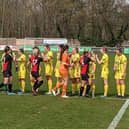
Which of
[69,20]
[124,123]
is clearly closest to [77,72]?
[124,123]

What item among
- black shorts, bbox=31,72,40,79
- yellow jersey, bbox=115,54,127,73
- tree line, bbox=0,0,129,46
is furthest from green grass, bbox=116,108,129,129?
tree line, bbox=0,0,129,46

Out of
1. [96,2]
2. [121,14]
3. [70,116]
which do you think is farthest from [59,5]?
[70,116]

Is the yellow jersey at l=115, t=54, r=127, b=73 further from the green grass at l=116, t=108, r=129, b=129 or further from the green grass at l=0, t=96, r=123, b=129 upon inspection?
the green grass at l=116, t=108, r=129, b=129

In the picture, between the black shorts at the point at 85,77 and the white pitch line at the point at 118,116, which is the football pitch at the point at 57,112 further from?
the black shorts at the point at 85,77

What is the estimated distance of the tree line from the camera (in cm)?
8012

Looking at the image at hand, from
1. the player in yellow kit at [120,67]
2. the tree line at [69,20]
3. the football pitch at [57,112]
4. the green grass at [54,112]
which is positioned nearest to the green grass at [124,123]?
the football pitch at [57,112]

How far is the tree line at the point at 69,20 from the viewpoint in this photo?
80125mm

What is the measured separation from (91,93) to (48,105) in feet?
12.2

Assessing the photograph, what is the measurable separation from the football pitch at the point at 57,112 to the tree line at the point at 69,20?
63897 millimetres

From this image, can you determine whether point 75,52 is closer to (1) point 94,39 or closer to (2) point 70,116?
(2) point 70,116

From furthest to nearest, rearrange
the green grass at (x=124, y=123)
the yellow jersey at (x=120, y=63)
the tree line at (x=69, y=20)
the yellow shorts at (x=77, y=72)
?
the tree line at (x=69, y=20), the yellow shorts at (x=77, y=72), the yellow jersey at (x=120, y=63), the green grass at (x=124, y=123)

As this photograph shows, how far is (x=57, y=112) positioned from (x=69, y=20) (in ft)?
236

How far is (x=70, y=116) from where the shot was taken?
10.8 m

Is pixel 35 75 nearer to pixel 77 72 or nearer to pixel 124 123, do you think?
pixel 77 72
